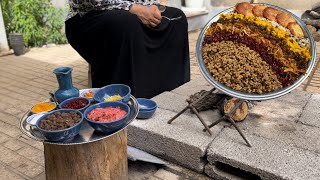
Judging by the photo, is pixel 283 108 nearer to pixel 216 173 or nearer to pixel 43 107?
pixel 216 173

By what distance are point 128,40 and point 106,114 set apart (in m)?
1.13

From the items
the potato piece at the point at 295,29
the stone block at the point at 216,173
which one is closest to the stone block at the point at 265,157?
the stone block at the point at 216,173

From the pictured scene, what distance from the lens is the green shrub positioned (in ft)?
20.6

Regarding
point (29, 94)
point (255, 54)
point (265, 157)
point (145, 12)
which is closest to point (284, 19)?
point (255, 54)

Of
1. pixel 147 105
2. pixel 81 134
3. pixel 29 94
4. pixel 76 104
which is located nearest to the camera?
pixel 81 134

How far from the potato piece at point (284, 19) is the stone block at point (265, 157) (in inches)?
34.0

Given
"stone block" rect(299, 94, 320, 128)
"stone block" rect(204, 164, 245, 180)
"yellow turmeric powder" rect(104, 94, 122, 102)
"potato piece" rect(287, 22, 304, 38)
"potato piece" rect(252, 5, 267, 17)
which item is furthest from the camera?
"stone block" rect(299, 94, 320, 128)

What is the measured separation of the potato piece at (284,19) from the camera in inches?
93.8

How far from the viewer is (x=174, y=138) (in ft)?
7.62

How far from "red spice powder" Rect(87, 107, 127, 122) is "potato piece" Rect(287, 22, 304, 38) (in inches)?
55.0

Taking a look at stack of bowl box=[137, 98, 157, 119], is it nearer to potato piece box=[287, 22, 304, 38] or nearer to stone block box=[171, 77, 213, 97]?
stone block box=[171, 77, 213, 97]

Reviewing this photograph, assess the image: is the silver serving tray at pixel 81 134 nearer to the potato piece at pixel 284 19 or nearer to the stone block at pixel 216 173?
the stone block at pixel 216 173

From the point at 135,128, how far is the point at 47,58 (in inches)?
151

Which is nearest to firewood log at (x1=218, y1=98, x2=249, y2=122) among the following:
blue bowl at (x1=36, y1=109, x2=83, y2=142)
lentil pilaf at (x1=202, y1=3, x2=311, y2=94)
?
lentil pilaf at (x1=202, y1=3, x2=311, y2=94)
